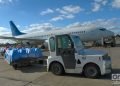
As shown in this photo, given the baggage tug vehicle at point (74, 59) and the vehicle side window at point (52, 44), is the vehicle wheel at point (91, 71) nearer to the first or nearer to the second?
the baggage tug vehicle at point (74, 59)

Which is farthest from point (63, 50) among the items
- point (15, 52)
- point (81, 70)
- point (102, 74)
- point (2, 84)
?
point (15, 52)

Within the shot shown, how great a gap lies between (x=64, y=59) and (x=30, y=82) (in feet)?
6.47

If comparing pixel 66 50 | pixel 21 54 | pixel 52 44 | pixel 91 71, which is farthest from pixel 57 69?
pixel 21 54

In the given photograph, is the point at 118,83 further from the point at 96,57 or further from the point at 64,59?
the point at 64,59

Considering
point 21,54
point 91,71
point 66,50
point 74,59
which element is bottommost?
point 91,71

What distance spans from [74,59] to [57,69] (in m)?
1.09

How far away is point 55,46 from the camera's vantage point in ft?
30.9

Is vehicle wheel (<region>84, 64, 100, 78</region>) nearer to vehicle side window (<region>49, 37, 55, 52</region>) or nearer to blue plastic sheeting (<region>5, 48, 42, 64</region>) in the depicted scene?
vehicle side window (<region>49, 37, 55, 52</region>)

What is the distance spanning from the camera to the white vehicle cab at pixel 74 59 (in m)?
8.50

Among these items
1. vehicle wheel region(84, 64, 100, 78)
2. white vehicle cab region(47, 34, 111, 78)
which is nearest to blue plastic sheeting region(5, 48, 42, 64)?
white vehicle cab region(47, 34, 111, 78)

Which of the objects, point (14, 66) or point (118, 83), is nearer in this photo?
point (118, 83)

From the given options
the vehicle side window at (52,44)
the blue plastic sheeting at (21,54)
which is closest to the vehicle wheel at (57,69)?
the vehicle side window at (52,44)

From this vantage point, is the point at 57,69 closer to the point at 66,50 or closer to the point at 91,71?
the point at 66,50

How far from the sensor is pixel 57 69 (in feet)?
31.2
